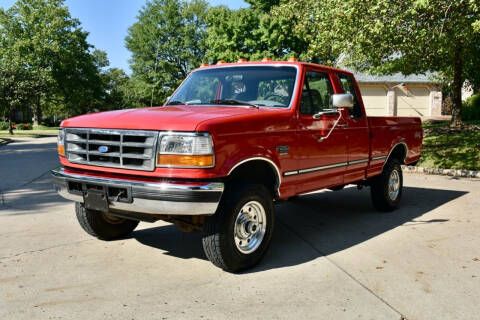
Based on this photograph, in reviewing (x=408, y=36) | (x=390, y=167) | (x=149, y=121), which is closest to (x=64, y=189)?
(x=149, y=121)

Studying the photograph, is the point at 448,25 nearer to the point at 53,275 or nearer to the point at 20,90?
the point at 53,275

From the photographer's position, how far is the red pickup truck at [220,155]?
4.01m

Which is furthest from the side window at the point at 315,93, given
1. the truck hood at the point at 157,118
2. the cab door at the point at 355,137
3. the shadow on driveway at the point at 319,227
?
the shadow on driveway at the point at 319,227

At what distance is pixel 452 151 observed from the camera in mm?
14516

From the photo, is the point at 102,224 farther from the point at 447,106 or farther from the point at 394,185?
the point at 447,106

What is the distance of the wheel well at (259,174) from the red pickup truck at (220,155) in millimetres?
12

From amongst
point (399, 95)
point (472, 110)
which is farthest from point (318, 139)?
point (399, 95)

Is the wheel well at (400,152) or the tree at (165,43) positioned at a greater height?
the tree at (165,43)

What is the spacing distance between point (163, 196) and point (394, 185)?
15.9 ft

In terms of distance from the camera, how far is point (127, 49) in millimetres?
54031

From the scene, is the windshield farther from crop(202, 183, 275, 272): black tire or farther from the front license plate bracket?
the front license plate bracket

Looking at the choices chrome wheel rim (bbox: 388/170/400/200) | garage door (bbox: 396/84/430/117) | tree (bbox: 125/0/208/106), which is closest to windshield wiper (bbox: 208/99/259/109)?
chrome wheel rim (bbox: 388/170/400/200)

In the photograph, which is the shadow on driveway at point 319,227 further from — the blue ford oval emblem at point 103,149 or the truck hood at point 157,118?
the truck hood at point 157,118

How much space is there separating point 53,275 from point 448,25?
1114cm
